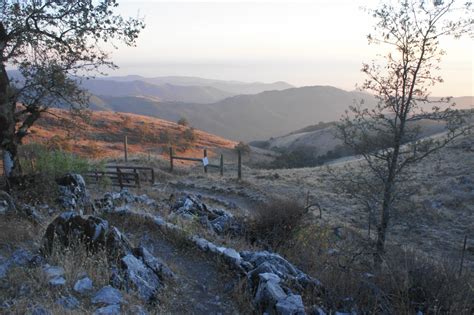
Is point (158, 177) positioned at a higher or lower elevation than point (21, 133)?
lower

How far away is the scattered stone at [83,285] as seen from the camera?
204 inches

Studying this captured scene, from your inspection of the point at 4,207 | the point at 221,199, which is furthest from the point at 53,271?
the point at 221,199

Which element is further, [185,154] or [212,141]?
[212,141]

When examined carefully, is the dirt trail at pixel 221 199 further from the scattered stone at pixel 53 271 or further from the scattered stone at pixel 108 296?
the scattered stone at pixel 108 296

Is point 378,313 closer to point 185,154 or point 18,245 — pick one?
point 18,245

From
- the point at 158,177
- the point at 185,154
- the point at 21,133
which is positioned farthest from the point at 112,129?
the point at 21,133

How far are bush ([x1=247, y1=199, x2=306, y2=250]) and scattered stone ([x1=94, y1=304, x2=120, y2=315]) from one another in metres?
5.28

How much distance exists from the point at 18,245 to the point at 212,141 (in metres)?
52.1

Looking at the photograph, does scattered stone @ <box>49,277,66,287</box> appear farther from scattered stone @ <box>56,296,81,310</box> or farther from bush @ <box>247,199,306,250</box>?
bush @ <box>247,199,306,250</box>

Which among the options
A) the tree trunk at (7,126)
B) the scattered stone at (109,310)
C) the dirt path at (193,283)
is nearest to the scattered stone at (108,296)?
the scattered stone at (109,310)

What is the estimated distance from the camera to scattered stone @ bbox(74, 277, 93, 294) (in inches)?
204

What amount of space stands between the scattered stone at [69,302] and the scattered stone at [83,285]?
0.22 meters

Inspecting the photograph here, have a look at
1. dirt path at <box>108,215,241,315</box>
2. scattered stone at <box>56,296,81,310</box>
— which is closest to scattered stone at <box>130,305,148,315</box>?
dirt path at <box>108,215,241,315</box>

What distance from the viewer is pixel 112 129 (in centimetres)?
5169
